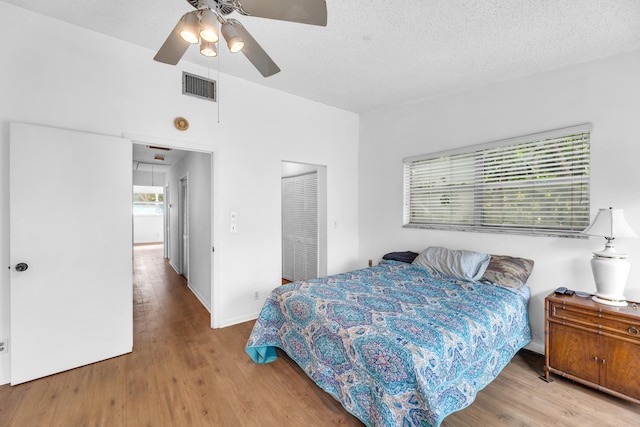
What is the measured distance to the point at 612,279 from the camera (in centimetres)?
213

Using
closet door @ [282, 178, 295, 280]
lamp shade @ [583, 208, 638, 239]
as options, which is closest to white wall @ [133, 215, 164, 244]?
closet door @ [282, 178, 295, 280]

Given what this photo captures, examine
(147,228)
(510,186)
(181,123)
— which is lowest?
(147,228)

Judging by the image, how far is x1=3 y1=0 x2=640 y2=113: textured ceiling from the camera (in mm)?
2041

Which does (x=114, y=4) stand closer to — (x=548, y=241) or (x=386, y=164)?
(x=386, y=164)

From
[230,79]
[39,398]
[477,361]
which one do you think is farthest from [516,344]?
[230,79]

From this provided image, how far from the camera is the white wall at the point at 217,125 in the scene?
2.17 metres

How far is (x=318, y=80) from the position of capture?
129 inches

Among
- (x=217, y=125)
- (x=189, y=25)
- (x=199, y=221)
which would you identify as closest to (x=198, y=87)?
(x=217, y=125)

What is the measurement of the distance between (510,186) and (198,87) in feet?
11.5

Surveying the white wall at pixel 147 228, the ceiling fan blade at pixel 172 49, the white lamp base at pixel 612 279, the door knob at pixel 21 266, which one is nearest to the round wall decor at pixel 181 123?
the ceiling fan blade at pixel 172 49

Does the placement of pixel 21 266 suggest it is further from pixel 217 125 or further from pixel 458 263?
→ pixel 458 263

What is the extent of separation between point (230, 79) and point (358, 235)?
287cm

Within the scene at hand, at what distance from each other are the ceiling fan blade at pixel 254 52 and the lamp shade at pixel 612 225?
2.74 m

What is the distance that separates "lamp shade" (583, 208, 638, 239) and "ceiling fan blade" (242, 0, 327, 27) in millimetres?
2534
